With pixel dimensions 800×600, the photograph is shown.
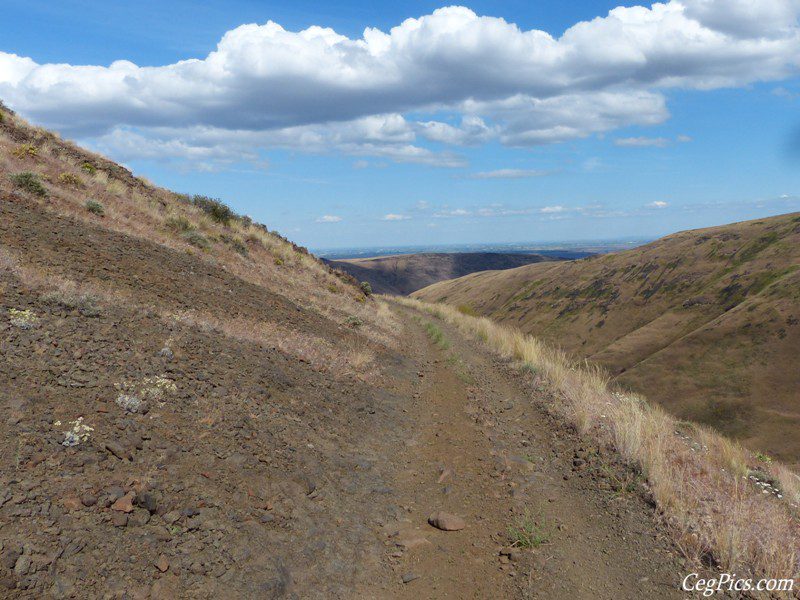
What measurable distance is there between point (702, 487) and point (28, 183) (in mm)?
18023

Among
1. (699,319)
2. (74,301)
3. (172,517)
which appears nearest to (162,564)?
(172,517)

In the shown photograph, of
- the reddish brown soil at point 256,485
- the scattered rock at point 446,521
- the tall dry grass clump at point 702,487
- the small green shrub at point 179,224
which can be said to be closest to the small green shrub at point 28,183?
the reddish brown soil at point 256,485

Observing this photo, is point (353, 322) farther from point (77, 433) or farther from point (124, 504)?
point (124, 504)

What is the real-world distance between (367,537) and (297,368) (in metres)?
5.17

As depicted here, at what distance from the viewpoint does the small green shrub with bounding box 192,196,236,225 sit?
27969 millimetres

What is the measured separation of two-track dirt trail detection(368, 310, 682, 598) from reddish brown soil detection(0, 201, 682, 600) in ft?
0.09

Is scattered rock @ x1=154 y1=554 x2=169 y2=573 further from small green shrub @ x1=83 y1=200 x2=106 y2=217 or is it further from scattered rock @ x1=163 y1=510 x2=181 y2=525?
small green shrub @ x1=83 y1=200 x2=106 y2=217

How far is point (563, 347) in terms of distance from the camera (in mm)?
54938

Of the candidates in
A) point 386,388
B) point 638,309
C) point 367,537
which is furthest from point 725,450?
point 638,309

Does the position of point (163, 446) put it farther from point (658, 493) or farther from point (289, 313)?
point (289, 313)

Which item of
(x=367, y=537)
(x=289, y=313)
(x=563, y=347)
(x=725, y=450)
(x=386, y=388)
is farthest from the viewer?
(x=563, y=347)

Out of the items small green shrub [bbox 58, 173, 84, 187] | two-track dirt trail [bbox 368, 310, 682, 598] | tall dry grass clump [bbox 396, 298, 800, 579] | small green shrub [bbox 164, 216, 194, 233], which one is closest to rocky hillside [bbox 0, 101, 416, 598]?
two-track dirt trail [bbox 368, 310, 682, 598]

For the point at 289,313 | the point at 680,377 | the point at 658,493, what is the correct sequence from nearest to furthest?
the point at 658,493 < the point at 289,313 < the point at 680,377

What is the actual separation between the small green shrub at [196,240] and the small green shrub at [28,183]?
5281 mm
